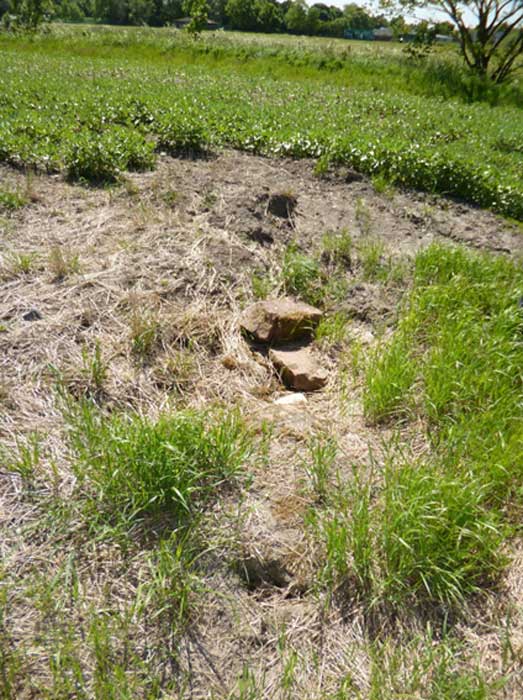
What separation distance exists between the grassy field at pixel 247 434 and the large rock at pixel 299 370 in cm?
8

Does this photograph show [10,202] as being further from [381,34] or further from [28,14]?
[381,34]

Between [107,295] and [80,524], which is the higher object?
[107,295]

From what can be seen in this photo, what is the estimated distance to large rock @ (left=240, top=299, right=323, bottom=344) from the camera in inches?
130

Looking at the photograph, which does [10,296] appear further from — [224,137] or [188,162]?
[224,137]

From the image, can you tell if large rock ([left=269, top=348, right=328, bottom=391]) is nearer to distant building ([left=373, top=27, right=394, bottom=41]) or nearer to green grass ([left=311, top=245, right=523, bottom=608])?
green grass ([left=311, top=245, right=523, bottom=608])

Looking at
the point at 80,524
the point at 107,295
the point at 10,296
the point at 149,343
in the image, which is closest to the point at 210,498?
the point at 80,524

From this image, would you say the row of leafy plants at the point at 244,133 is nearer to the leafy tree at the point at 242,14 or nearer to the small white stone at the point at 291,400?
the small white stone at the point at 291,400

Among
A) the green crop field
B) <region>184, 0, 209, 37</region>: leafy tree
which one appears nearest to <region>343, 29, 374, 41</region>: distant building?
<region>184, 0, 209, 37</region>: leafy tree

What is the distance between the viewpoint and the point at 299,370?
3074 millimetres

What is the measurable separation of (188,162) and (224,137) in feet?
3.04

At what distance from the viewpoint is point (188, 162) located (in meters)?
5.50

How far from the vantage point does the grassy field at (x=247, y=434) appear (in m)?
1.72

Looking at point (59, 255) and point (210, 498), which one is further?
point (59, 255)

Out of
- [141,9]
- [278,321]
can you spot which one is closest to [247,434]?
[278,321]
